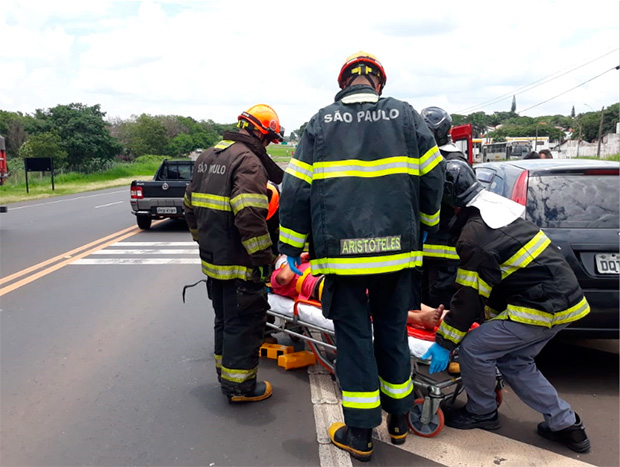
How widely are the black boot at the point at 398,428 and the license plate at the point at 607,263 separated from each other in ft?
5.84

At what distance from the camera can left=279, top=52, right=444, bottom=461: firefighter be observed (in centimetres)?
296

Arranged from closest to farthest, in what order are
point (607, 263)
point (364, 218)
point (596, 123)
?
point (364, 218)
point (607, 263)
point (596, 123)

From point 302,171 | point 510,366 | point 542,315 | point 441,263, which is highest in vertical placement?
point 302,171

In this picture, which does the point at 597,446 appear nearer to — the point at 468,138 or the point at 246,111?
the point at 246,111

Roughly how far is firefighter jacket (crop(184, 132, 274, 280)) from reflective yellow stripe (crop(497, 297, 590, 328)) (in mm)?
1582

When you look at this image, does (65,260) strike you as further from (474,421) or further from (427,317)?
(474,421)

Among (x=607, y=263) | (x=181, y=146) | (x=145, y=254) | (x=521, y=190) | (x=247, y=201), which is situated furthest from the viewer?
(x=181, y=146)

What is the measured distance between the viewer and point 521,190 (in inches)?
165

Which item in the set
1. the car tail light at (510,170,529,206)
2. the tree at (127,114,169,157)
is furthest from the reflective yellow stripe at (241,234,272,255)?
the tree at (127,114,169,157)

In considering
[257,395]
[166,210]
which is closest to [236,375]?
[257,395]

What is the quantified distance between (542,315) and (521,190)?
1294mm

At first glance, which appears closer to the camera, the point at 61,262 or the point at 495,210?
the point at 495,210

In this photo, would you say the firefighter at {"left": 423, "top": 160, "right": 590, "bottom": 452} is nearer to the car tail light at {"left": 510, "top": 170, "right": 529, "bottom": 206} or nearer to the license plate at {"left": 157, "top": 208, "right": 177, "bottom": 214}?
the car tail light at {"left": 510, "top": 170, "right": 529, "bottom": 206}

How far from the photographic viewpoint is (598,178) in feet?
13.8
